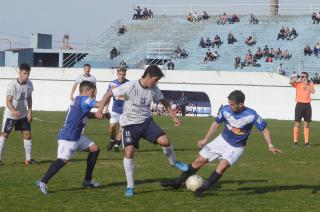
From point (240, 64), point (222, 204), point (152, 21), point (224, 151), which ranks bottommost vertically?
point (222, 204)

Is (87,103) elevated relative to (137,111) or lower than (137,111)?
elevated

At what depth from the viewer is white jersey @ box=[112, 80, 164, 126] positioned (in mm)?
10758

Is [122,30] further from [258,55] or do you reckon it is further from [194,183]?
[194,183]

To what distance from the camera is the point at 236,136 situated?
35.2 feet

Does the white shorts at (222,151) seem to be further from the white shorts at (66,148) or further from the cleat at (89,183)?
the white shorts at (66,148)

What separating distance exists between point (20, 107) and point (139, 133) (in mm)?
4230

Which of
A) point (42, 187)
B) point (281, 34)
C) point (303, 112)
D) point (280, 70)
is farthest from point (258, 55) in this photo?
point (42, 187)

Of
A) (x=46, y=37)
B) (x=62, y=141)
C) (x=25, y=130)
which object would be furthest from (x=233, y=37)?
(x=62, y=141)

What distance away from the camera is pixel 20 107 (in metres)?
14.2

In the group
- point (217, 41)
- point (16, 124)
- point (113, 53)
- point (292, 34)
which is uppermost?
point (292, 34)

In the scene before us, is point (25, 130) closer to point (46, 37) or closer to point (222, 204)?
point (222, 204)

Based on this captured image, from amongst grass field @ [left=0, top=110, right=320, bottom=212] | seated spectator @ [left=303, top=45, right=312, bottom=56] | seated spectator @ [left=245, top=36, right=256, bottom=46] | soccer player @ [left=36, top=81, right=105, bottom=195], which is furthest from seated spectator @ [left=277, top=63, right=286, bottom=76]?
soccer player @ [left=36, top=81, right=105, bottom=195]

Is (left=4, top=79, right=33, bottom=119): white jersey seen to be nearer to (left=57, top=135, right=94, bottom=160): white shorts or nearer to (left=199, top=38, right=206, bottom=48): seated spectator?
(left=57, top=135, right=94, bottom=160): white shorts

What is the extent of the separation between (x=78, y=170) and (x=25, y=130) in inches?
71.6
